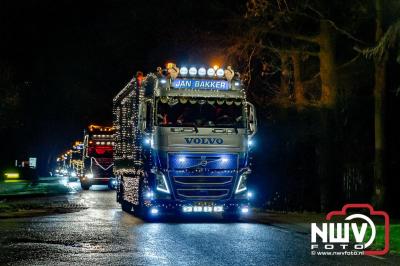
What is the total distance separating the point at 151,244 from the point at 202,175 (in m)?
5.04

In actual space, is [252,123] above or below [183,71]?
A: below

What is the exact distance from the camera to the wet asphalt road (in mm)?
12000

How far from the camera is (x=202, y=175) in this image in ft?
61.8

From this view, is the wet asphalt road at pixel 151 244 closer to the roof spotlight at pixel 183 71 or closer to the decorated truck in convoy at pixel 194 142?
the decorated truck in convoy at pixel 194 142

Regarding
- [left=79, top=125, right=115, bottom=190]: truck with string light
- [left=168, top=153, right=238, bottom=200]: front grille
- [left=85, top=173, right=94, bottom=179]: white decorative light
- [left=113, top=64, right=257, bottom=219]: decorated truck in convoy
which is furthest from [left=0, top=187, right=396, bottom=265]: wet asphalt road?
[left=85, top=173, right=94, bottom=179]: white decorative light

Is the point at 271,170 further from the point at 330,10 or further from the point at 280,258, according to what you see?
the point at 280,258

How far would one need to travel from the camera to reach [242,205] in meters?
19.1

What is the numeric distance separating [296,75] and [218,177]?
936 cm

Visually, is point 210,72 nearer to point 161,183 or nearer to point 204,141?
point 204,141

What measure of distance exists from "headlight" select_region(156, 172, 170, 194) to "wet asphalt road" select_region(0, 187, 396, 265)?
915mm

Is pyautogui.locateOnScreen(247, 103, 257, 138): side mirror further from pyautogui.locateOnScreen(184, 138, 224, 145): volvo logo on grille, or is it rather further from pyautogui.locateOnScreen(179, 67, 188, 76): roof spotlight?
pyautogui.locateOnScreen(179, 67, 188, 76): roof spotlight

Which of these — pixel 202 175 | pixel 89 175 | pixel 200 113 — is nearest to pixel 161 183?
pixel 202 175

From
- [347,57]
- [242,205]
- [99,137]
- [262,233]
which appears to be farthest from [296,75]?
[99,137]

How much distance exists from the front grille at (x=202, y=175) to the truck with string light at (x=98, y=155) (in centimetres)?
2430
